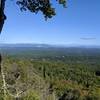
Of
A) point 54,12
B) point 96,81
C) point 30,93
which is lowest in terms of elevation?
point 96,81

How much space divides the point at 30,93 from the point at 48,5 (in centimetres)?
676

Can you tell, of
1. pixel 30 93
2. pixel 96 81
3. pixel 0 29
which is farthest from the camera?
pixel 96 81

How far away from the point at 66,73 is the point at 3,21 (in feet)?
411

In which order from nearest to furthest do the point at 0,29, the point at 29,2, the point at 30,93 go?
the point at 0,29
the point at 29,2
the point at 30,93

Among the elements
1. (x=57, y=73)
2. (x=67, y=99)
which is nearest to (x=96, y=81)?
(x=57, y=73)

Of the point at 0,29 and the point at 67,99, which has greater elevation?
the point at 0,29

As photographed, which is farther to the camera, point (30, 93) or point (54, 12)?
point (30, 93)

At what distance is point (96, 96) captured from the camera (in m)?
52.9

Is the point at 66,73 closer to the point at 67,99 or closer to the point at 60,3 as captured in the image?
the point at 67,99

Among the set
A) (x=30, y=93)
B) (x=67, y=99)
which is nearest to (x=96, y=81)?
(x=67, y=99)

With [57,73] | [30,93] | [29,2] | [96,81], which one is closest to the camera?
[29,2]

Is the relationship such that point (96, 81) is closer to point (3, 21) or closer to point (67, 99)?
point (67, 99)

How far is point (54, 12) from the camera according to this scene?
46.8 ft

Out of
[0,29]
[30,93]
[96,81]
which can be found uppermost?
[0,29]
